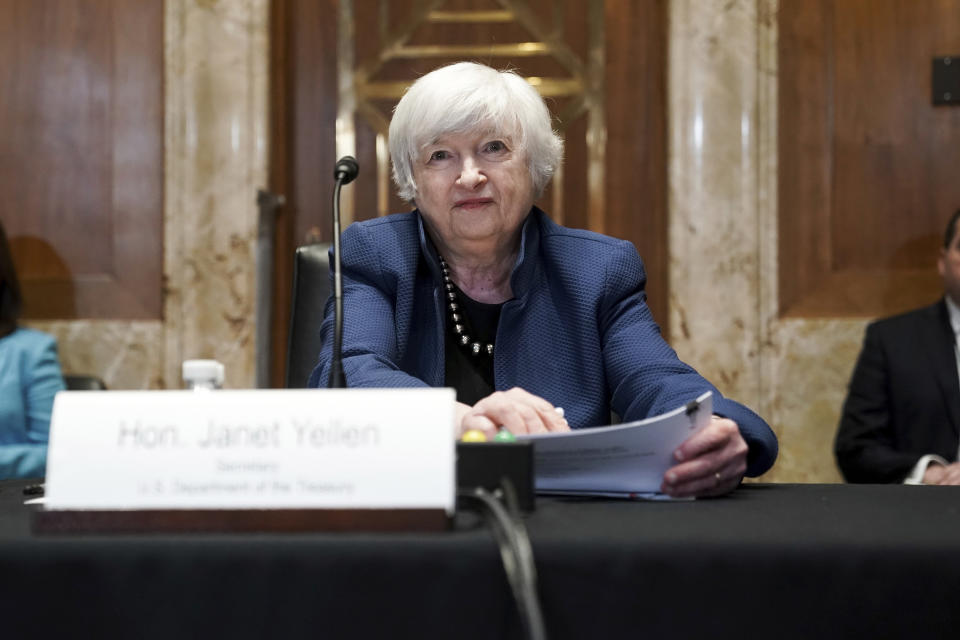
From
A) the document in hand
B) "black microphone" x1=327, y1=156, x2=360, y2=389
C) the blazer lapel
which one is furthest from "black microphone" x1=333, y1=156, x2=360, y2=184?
the blazer lapel

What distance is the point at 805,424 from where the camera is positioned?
3.07 metres

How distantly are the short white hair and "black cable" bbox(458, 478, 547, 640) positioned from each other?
0.93 m

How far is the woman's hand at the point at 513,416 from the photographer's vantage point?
3.43ft

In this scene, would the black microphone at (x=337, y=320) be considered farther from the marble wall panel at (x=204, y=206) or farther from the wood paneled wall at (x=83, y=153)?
the wood paneled wall at (x=83, y=153)

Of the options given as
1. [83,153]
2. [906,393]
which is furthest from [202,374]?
[83,153]

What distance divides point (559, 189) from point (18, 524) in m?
2.54

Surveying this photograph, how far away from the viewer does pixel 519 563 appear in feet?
2.10

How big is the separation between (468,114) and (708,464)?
0.77 meters

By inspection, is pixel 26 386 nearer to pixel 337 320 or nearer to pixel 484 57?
pixel 484 57

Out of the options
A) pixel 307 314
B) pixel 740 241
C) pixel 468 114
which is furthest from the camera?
pixel 740 241

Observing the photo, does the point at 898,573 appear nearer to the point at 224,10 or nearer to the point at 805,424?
the point at 805,424

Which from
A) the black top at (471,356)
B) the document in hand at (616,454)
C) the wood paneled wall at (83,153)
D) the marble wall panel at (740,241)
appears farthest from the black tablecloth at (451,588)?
the wood paneled wall at (83,153)

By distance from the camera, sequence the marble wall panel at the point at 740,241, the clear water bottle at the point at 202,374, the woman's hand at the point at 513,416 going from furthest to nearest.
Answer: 1. the marble wall panel at the point at 740,241
2. the woman's hand at the point at 513,416
3. the clear water bottle at the point at 202,374

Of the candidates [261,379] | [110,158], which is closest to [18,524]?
[261,379]
